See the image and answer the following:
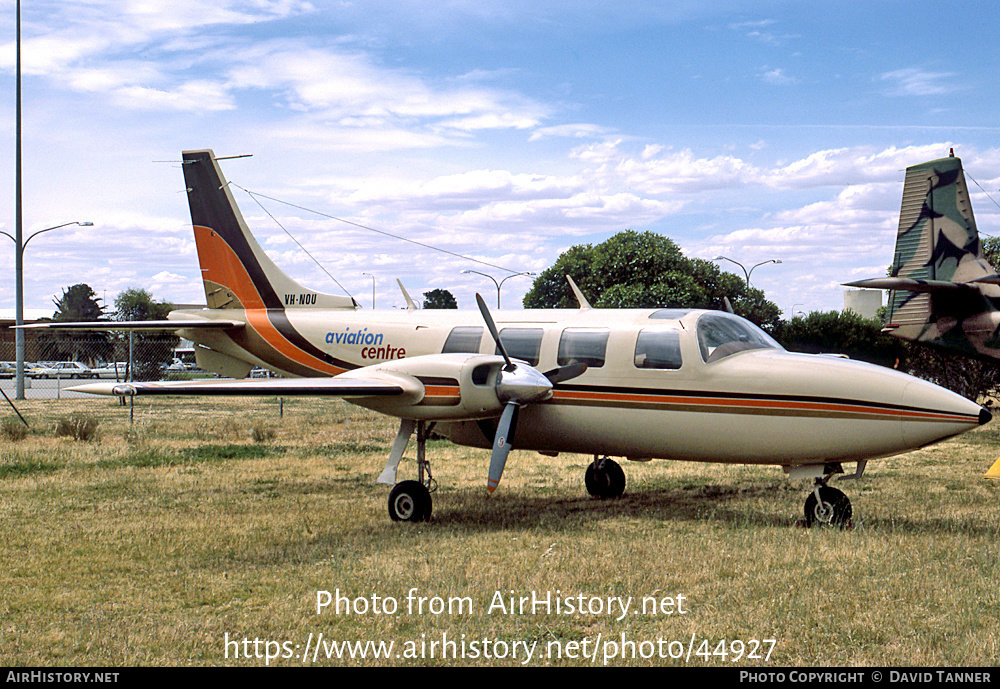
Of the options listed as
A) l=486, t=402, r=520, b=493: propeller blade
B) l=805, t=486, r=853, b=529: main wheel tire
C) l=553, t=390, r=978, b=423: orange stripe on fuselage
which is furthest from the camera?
l=486, t=402, r=520, b=493: propeller blade

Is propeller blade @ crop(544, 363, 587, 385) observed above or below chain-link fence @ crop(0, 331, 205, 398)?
above

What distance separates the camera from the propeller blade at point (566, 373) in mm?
11586

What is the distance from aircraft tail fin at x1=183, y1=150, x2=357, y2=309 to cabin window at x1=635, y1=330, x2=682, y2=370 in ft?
19.5

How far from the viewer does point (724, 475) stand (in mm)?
15961

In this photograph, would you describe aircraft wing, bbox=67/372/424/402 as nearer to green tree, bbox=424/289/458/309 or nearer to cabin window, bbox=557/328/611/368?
cabin window, bbox=557/328/611/368

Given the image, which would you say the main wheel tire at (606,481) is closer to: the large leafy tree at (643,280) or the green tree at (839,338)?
the large leafy tree at (643,280)

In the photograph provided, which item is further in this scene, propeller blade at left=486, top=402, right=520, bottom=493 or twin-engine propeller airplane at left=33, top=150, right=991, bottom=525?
propeller blade at left=486, top=402, right=520, bottom=493

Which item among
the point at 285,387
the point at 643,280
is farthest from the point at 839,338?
the point at 285,387

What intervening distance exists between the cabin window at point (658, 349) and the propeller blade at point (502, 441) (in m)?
1.75

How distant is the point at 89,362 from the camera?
271 feet

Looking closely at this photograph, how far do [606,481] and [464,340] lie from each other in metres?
3.15

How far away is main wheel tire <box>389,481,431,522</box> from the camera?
38.3ft

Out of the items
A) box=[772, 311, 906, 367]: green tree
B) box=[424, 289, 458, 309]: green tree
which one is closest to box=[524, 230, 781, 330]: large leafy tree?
box=[772, 311, 906, 367]: green tree

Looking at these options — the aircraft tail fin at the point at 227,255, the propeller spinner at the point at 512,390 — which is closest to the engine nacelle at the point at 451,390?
the propeller spinner at the point at 512,390
